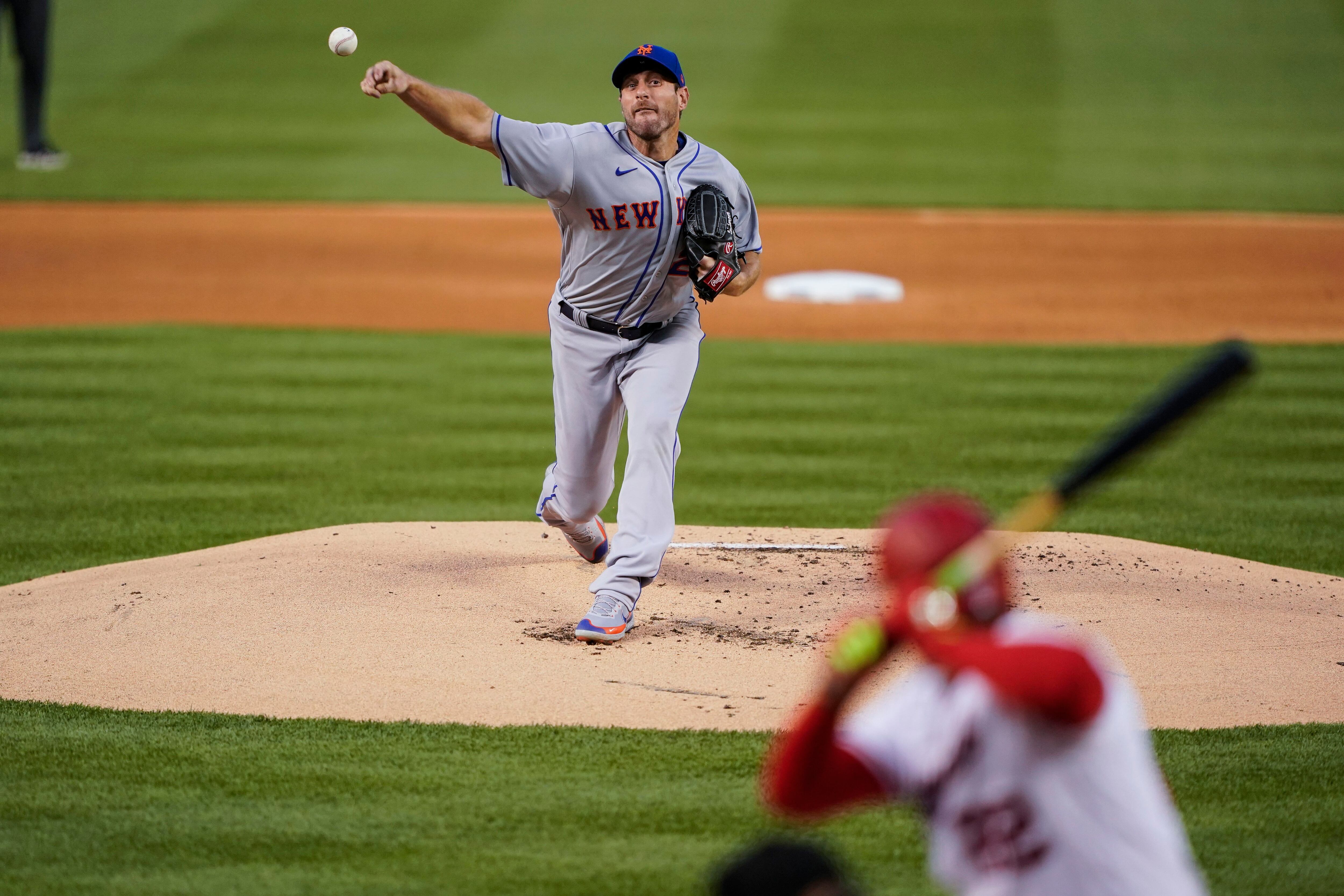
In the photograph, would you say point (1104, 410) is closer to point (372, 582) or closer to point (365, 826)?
point (372, 582)

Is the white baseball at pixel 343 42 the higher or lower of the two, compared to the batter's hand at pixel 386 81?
higher

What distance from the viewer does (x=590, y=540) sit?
6.92m

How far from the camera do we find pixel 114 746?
5070 mm

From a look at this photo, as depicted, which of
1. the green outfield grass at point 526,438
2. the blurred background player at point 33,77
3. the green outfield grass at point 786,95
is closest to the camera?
the green outfield grass at point 526,438

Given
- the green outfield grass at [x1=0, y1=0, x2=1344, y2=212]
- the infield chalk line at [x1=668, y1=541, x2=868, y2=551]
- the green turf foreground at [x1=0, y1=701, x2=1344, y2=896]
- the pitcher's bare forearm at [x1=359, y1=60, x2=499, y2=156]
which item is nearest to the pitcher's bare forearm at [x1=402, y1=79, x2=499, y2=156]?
the pitcher's bare forearm at [x1=359, y1=60, x2=499, y2=156]

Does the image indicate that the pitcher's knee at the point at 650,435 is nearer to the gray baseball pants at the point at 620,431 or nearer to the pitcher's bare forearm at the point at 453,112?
the gray baseball pants at the point at 620,431

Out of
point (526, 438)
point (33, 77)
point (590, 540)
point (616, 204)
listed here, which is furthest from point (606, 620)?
point (33, 77)

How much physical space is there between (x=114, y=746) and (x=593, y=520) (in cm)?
244

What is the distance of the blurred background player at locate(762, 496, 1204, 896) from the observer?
8.23 ft

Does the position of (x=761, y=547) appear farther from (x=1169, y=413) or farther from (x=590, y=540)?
(x=1169, y=413)

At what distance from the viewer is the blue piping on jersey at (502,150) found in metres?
5.77

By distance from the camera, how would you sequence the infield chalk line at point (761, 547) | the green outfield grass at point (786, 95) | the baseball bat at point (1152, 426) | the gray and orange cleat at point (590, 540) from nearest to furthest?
1. the baseball bat at point (1152, 426)
2. the gray and orange cleat at point (590, 540)
3. the infield chalk line at point (761, 547)
4. the green outfield grass at point (786, 95)

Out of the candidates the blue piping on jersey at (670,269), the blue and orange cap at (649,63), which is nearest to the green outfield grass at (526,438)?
the blue piping on jersey at (670,269)

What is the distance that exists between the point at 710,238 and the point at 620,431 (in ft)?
3.15
